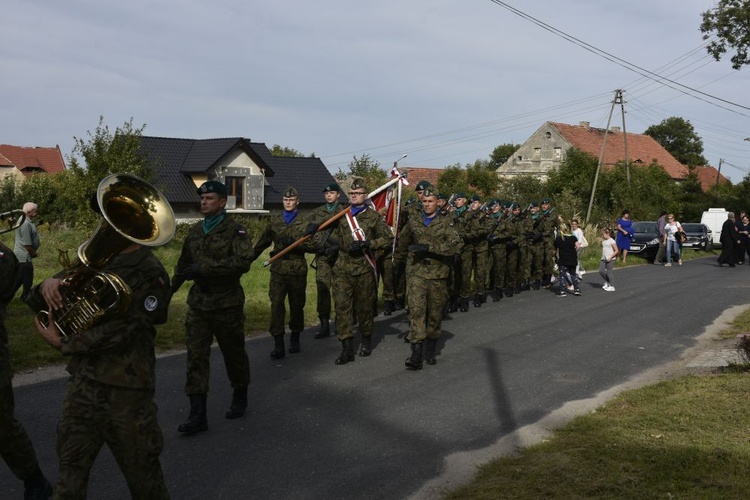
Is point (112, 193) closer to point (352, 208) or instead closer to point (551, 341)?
point (352, 208)

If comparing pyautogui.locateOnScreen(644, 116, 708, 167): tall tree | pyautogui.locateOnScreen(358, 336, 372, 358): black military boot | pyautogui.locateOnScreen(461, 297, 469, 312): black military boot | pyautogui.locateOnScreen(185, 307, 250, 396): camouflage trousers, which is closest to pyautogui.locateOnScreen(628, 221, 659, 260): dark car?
pyautogui.locateOnScreen(461, 297, 469, 312): black military boot

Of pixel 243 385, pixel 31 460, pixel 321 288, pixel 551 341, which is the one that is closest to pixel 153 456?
pixel 31 460

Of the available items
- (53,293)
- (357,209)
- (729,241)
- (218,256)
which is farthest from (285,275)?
(729,241)

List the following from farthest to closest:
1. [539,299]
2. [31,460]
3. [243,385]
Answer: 1. [539,299]
2. [243,385]
3. [31,460]

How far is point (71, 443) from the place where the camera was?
3.74 metres

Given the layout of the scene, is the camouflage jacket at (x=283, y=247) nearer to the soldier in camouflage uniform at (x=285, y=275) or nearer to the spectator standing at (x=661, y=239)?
the soldier in camouflage uniform at (x=285, y=275)

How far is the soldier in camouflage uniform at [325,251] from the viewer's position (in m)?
9.04

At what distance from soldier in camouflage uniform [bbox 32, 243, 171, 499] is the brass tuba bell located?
0.07 metres

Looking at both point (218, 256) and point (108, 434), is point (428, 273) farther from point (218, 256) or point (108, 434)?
point (108, 434)

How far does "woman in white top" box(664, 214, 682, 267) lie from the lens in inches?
989

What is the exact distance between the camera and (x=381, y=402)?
7379 millimetres

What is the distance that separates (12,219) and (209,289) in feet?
6.43

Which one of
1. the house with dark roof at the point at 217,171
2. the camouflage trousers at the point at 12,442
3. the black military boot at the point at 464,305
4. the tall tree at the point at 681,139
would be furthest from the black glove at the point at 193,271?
the tall tree at the point at 681,139

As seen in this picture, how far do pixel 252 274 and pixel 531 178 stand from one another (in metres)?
28.3
